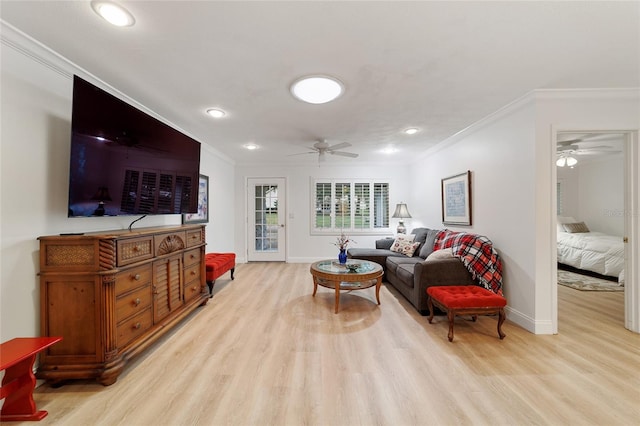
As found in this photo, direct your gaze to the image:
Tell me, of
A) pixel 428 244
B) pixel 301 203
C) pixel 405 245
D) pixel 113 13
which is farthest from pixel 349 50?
pixel 301 203

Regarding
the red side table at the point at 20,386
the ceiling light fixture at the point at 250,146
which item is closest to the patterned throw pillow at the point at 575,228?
the ceiling light fixture at the point at 250,146

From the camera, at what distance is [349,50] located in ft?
5.72

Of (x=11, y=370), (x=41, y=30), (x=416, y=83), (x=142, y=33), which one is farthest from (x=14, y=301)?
(x=416, y=83)

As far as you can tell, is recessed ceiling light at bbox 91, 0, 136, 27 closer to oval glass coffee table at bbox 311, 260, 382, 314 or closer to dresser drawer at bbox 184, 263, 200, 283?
dresser drawer at bbox 184, 263, 200, 283

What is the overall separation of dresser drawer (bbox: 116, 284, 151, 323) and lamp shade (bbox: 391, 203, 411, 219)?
183 inches

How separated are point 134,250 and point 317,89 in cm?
212

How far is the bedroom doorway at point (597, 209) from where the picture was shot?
2504 millimetres

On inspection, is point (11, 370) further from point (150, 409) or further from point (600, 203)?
point (600, 203)

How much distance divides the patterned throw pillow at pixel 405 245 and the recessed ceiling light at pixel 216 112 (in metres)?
3.66

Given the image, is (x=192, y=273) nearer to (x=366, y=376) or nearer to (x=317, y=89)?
(x=366, y=376)

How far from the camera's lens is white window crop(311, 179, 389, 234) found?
5.89 m

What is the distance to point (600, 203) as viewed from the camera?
5.51m

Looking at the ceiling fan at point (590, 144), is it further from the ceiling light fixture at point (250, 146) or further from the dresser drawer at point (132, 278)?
the dresser drawer at point (132, 278)

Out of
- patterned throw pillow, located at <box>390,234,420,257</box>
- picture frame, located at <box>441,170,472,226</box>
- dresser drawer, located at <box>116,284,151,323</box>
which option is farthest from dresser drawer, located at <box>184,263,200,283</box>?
picture frame, located at <box>441,170,472,226</box>
